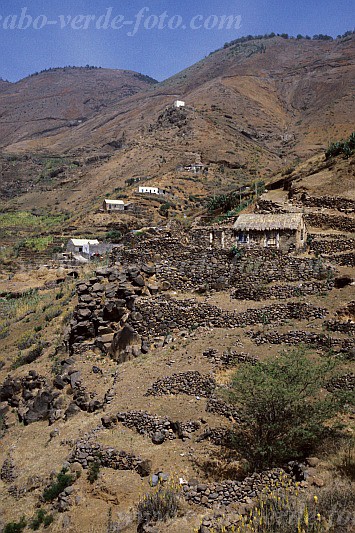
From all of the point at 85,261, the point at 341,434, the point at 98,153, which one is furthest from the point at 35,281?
the point at 98,153

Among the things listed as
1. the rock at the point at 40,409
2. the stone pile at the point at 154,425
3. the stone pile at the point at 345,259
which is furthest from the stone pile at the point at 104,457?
the stone pile at the point at 345,259

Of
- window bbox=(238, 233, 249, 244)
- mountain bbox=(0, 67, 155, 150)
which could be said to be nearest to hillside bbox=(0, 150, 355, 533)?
window bbox=(238, 233, 249, 244)

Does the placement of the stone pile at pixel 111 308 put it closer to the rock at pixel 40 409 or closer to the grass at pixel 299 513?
the rock at pixel 40 409

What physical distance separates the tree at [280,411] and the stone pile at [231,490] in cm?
46

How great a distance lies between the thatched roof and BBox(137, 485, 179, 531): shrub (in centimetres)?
966

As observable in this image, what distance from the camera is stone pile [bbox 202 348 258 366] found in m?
11.3

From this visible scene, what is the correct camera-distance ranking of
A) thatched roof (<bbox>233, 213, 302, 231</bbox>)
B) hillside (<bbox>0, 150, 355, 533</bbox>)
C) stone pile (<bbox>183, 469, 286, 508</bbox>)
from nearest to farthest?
1. stone pile (<bbox>183, 469, 286, 508</bbox>)
2. hillside (<bbox>0, 150, 355, 533</bbox>)
3. thatched roof (<bbox>233, 213, 302, 231</bbox>)

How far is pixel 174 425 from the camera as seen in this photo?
10273mm

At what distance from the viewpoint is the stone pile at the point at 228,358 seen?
443 inches

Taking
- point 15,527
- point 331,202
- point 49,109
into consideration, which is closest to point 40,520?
point 15,527

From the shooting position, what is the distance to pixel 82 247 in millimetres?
41969

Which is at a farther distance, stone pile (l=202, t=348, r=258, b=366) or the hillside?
stone pile (l=202, t=348, r=258, b=366)

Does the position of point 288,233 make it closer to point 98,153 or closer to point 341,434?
point 341,434

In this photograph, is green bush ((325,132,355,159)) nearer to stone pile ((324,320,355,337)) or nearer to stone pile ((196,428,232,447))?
stone pile ((324,320,355,337))
